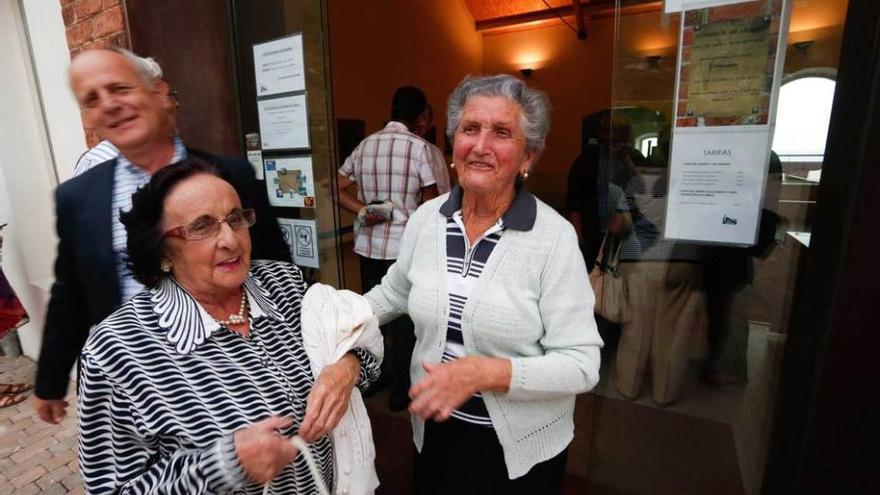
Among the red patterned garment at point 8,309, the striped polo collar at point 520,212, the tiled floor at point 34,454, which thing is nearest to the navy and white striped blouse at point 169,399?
the striped polo collar at point 520,212

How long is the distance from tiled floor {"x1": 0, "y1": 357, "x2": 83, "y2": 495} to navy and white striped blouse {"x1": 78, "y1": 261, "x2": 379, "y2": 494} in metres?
2.31

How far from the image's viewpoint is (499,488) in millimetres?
1444

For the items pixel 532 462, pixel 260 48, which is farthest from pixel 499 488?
pixel 260 48

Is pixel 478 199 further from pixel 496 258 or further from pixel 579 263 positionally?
pixel 579 263

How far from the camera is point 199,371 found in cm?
112

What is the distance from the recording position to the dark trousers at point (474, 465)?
4.71 ft

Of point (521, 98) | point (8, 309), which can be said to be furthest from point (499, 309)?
point (8, 309)

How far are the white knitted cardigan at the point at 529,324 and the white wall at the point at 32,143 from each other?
8.94ft

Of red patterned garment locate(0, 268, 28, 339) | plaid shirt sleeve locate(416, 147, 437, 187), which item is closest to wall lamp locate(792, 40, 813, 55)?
plaid shirt sleeve locate(416, 147, 437, 187)

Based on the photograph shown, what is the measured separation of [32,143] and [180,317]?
4.02 m

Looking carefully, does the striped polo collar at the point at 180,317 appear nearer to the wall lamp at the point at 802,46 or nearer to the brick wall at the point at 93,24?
the brick wall at the point at 93,24

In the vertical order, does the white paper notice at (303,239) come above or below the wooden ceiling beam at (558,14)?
below

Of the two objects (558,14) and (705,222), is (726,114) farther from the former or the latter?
(558,14)

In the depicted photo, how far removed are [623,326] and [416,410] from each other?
5.48ft
